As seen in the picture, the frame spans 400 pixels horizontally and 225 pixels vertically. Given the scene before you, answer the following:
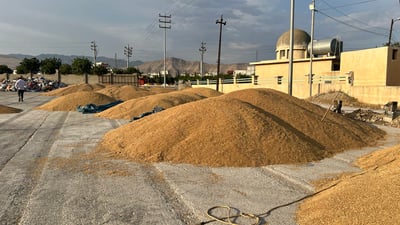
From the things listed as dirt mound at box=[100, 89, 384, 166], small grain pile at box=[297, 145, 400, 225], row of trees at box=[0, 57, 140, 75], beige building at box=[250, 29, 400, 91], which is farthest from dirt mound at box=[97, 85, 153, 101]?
row of trees at box=[0, 57, 140, 75]

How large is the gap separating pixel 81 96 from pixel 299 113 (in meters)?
16.2

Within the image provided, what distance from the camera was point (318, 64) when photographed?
3472 centimetres

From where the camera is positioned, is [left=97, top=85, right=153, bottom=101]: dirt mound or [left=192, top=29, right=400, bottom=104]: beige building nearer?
[left=192, top=29, right=400, bottom=104]: beige building

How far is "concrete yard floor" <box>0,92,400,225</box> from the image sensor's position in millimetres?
4457

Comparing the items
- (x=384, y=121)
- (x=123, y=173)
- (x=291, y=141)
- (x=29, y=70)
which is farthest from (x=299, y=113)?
(x=29, y=70)

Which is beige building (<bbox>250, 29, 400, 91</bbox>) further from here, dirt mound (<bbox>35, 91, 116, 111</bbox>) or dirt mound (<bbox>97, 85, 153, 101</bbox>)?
dirt mound (<bbox>35, 91, 116, 111</bbox>)

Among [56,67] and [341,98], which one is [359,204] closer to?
[341,98]

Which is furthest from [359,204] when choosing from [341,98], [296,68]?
[296,68]

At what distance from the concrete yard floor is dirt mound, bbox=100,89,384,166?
1.48 ft

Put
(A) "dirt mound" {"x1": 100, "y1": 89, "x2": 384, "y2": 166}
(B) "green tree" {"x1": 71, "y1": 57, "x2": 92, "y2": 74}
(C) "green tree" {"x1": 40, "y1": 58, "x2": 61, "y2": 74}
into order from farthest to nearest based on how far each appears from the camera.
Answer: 1. (C) "green tree" {"x1": 40, "y1": 58, "x2": 61, "y2": 74}
2. (B) "green tree" {"x1": 71, "y1": 57, "x2": 92, "y2": 74}
3. (A) "dirt mound" {"x1": 100, "y1": 89, "x2": 384, "y2": 166}

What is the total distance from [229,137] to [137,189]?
9.61 ft

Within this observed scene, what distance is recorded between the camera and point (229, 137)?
25.6 ft

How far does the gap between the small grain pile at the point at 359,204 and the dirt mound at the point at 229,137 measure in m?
2.64

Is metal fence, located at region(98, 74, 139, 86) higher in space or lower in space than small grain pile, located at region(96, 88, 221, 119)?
higher
